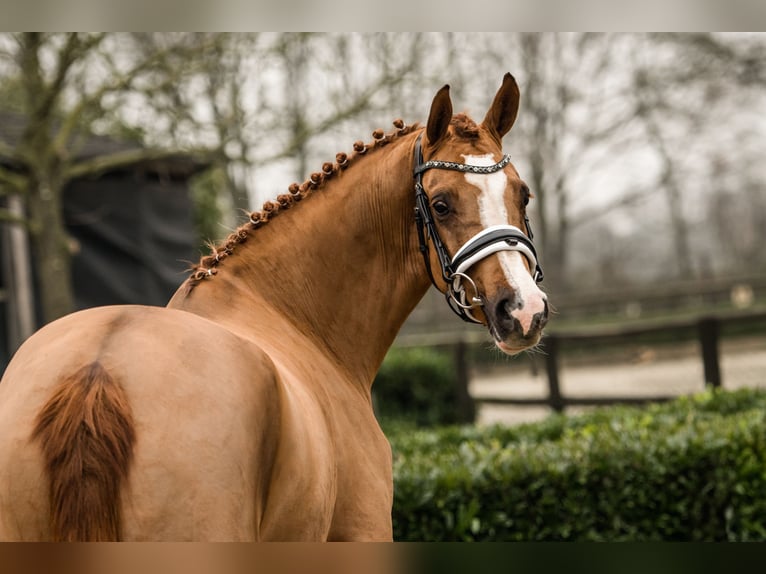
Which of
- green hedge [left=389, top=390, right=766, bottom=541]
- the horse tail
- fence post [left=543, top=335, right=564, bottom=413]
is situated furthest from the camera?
fence post [left=543, top=335, right=564, bottom=413]

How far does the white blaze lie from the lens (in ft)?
7.50

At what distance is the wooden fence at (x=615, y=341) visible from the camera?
8.41m

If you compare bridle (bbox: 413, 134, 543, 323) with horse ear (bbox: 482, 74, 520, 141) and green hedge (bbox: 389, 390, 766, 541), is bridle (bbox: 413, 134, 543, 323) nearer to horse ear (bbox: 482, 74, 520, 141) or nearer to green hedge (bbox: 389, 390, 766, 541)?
horse ear (bbox: 482, 74, 520, 141)

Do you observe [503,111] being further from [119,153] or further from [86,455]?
[119,153]

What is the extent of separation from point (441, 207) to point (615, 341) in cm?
822

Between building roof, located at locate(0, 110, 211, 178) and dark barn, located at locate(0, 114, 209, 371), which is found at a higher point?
building roof, located at locate(0, 110, 211, 178)

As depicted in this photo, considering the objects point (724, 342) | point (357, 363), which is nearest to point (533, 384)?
point (724, 342)

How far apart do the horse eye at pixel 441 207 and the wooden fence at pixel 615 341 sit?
19.1 feet

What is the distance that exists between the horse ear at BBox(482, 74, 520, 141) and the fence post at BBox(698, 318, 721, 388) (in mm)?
6255

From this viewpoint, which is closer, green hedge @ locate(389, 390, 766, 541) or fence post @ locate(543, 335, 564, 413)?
green hedge @ locate(389, 390, 766, 541)

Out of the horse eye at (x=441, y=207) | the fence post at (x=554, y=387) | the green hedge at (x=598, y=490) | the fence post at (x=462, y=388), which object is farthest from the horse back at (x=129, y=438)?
the fence post at (x=462, y=388)

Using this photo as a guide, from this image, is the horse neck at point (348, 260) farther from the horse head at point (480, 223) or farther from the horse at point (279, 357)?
the horse head at point (480, 223)

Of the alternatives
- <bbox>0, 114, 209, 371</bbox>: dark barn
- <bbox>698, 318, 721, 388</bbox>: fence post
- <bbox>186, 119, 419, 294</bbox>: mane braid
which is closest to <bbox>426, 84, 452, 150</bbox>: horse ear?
<bbox>186, 119, 419, 294</bbox>: mane braid

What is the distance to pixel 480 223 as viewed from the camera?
2.51m
